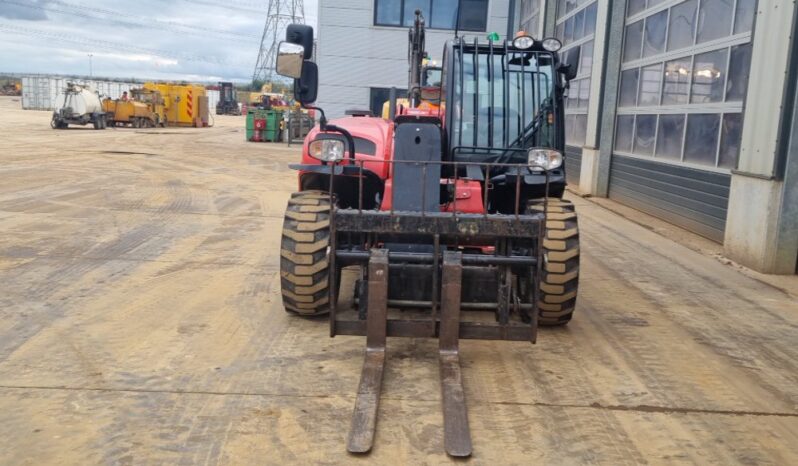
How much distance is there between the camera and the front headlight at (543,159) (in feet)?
17.2

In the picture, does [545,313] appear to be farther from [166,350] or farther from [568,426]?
[166,350]

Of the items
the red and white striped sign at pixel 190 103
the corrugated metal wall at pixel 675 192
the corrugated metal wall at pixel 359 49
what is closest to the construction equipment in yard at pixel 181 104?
the red and white striped sign at pixel 190 103

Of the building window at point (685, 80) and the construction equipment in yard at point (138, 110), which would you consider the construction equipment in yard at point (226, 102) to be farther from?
the building window at point (685, 80)

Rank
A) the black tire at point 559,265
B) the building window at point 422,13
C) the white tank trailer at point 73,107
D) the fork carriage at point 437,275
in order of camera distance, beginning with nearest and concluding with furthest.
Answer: the fork carriage at point 437,275 → the black tire at point 559,265 → the building window at point 422,13 → the white tank trailer at point 73,107

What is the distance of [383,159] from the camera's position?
21.0ft

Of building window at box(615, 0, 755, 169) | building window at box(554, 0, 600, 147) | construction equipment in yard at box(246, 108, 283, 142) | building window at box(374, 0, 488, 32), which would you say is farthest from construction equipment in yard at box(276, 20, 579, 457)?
construction equipment in yard at box(246, 108, 283, 142)

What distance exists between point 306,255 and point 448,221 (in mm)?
1261

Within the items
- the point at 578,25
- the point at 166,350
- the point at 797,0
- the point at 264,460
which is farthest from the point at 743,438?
the point at 578,25

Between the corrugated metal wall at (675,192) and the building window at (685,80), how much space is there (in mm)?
231

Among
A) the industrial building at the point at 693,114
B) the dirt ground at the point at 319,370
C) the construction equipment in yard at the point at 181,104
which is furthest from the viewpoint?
the construction equipment in yard at the point at 181,104

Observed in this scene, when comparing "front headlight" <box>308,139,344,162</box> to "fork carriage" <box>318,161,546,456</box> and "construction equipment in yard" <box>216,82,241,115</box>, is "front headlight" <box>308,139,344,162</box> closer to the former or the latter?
"fork carriage" <box>318,161,546,456</box>

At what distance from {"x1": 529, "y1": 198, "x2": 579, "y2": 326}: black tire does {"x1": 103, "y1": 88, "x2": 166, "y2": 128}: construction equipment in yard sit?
1457 inches

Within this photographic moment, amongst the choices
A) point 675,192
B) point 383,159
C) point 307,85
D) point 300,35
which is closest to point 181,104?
point 675,192

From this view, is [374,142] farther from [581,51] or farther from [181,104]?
[181,104]
